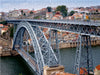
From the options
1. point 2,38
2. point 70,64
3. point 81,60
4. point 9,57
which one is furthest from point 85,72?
point 2,38

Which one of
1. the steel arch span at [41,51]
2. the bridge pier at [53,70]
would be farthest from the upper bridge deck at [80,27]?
the bridge pier at [53,70]

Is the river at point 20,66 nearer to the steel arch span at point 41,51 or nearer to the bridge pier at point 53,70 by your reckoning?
the steel arch span at point 41,51

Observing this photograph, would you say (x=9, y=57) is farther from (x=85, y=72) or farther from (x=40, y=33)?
(x=85, y=72)

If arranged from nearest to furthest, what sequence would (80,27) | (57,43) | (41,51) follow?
(80,27) < (57,43) < (41,51)

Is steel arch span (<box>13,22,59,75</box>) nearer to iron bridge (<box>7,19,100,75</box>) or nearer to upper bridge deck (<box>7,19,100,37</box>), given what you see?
iron bridge (<box>7,19,100,75</box>)

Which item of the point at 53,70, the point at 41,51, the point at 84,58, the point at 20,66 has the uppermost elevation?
the point at 84,58

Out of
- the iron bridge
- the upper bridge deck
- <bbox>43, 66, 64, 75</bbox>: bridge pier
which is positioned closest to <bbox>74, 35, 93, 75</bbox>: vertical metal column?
the iron bridge

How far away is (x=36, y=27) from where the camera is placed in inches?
523

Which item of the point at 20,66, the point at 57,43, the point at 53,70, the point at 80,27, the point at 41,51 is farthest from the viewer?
the point at 20,66

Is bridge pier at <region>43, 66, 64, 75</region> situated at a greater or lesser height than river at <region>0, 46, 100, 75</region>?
greater

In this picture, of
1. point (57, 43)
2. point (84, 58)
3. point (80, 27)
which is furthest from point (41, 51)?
point (80, 27)

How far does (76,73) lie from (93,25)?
2.44 m

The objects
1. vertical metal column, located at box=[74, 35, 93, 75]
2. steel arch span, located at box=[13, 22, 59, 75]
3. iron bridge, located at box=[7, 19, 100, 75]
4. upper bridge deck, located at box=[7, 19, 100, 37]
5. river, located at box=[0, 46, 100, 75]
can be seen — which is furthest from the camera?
river, located at box=[0, 46, 100, 75]

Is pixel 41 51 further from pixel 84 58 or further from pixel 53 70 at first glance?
pixel 84 58
